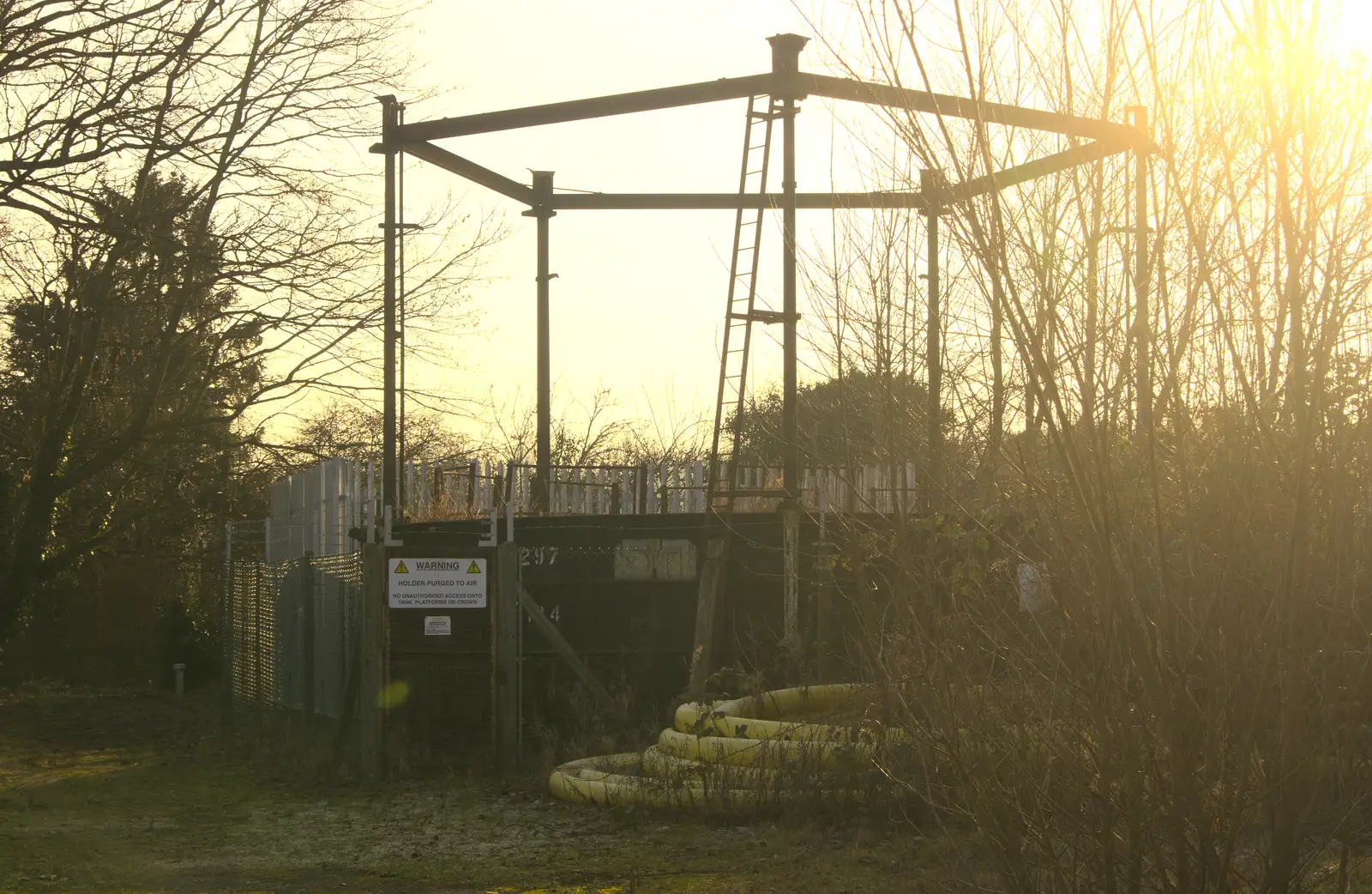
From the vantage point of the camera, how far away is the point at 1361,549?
4809mm

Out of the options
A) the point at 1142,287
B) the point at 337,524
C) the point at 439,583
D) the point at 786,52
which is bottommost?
the point at 439,583

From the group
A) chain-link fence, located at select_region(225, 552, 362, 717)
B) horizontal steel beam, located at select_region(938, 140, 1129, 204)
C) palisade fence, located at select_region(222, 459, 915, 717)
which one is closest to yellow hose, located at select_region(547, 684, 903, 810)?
palisade fence, located at select_region(222, 459, 915, 717)

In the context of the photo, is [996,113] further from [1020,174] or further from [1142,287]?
[1142,287]

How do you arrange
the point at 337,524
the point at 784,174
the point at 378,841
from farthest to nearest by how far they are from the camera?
the point at 337,524
the point at 784,174
the point at 378,841

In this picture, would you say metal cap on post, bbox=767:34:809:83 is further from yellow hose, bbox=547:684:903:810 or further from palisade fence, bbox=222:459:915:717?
yellow hose, bbox=547:684:903:810

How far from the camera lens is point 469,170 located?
19.7 metres

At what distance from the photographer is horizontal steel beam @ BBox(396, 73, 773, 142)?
54.5 feet

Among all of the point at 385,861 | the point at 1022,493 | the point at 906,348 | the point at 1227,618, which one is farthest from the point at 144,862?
the point at 1227,618

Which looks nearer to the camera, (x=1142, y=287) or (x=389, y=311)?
(x=1142, y=287)

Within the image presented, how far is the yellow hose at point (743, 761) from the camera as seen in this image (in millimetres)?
10930

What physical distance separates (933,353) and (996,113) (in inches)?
120

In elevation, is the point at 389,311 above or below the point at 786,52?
below

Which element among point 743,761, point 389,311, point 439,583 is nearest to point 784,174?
point 389,311

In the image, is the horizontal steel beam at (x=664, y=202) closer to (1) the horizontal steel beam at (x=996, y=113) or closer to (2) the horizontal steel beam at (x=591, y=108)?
(2) the horizontal steel beam at (x=591, y=108)
